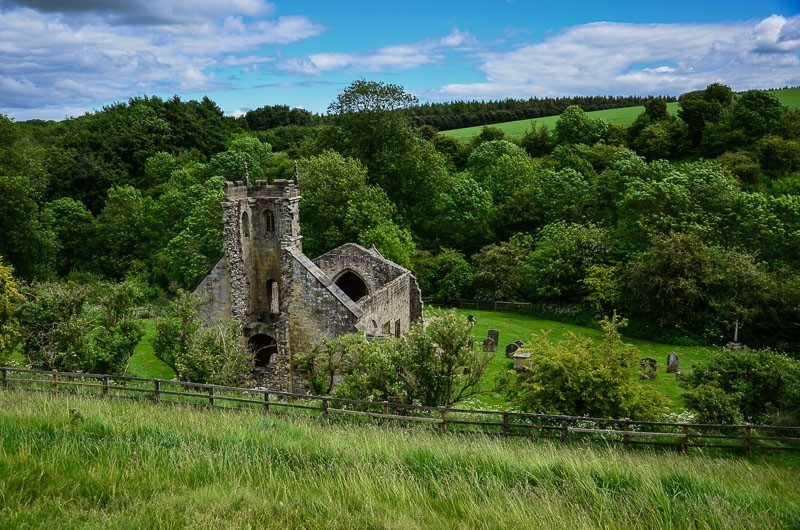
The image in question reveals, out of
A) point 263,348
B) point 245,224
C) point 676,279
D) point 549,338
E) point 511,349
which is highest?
point 245,224

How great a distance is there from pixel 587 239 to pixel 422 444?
3347 centimetres

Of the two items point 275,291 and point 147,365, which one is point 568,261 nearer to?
point 275,291

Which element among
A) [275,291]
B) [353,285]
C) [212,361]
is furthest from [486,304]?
[212,361]

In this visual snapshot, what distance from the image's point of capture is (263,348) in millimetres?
24234

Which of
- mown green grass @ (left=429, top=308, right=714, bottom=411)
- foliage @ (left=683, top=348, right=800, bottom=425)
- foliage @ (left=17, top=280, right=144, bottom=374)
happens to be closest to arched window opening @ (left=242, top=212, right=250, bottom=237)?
foliage @ (left=17, top=280, right=144, bottom=374)

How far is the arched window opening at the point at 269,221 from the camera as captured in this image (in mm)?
23984

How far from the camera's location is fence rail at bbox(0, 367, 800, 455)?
13.3 meters

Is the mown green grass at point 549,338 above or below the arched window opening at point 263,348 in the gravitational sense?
below

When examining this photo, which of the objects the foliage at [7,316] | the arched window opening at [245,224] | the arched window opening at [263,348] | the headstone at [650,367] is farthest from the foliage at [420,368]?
the headstone at [650,367]

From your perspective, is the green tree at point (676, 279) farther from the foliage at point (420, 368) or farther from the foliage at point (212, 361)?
the foliage at point (212, 361)

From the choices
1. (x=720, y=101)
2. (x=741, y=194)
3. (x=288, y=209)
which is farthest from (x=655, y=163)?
(x=288, y=209)

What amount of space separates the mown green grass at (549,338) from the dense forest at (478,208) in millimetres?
1598

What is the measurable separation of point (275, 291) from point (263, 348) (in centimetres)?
251

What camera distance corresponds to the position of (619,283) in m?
38.4
